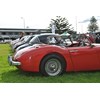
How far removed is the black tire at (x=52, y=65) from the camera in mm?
8016

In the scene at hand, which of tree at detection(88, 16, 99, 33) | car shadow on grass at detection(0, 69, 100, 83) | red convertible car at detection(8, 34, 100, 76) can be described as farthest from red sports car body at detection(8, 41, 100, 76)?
tree at detection(88, 16, 99, 33)

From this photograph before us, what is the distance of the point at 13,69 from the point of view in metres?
9.56

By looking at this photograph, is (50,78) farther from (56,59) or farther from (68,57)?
(68,57)

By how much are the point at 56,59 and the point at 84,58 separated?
83cm

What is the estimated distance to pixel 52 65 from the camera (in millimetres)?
8086

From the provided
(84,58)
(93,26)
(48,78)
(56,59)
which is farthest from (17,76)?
(93,26)

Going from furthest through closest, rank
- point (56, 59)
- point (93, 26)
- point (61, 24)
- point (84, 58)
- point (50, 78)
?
point (93, 26), point (61, 24), point (84, 58), point (56, 59), point (50, 78)

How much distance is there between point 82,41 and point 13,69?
8.00 feet

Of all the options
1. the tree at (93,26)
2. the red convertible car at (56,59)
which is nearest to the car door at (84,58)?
the red convertible car at (56,59)

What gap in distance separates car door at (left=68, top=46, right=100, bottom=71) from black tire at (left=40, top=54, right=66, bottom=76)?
362mm

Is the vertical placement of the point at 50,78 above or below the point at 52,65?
below

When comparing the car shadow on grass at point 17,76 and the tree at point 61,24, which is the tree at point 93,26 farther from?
the car shadow on grass at point 17,76

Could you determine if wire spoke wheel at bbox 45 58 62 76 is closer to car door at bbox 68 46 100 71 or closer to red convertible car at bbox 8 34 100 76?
red convertible car at bbox 8 34 100 76
